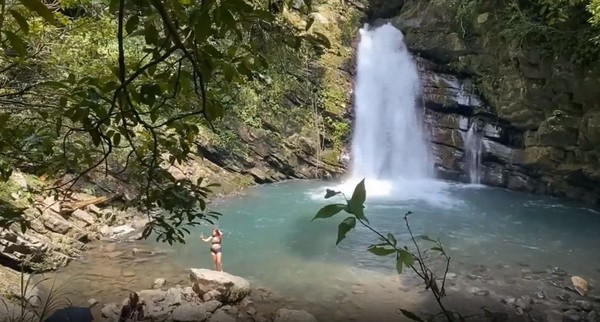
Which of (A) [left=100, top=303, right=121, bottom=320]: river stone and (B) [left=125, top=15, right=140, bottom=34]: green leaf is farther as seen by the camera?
(A) [left=100, top=303, right=121, bottom=320]: river stone

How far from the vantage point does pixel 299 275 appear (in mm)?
7289

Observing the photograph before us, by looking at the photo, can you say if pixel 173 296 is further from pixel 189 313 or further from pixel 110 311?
pixel 110 311

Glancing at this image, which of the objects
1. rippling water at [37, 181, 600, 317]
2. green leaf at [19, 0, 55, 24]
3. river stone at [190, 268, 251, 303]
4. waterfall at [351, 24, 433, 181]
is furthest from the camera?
waterfall at [351, 24, 433, 181]

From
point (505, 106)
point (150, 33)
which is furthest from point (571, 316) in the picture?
point (505, 106)

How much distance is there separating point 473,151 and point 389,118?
2773 millimetres

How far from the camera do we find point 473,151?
1322 cm

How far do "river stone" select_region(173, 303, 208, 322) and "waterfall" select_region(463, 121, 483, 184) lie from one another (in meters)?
9.57

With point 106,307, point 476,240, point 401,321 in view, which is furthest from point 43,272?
point 476,240

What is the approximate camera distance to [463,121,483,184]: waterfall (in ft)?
43.1

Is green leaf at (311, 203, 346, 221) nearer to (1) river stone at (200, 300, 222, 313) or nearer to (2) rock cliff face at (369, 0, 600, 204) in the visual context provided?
(1) river stone at (200, 300, 222, 313)

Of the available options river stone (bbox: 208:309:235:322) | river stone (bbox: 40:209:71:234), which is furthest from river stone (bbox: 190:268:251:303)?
river stone (bbox: 40:209:71:234)

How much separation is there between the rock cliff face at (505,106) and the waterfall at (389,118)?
40 centimetres

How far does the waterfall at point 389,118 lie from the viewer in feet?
47.0

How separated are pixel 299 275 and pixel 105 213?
442 cm
